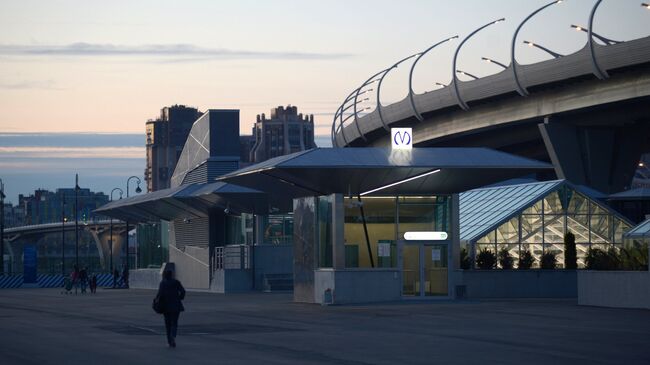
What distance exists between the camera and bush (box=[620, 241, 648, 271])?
122ft

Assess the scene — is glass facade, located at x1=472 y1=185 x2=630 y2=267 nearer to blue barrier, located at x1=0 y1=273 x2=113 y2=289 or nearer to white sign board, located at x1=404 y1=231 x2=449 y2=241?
white sign board, located at x1=404 y1=231 x2=449 y2=241

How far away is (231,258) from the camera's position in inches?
2790

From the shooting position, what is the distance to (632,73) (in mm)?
68125

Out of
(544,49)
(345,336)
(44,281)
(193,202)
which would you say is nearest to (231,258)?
(193,202)

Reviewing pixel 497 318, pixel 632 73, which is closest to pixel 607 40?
pixel 632 73

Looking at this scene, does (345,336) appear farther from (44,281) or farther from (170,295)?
(44,281)

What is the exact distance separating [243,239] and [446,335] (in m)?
46.9

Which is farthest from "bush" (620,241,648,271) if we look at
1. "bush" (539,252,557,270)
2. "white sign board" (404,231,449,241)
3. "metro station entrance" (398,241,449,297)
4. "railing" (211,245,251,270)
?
"railing" (211,245,251,270)

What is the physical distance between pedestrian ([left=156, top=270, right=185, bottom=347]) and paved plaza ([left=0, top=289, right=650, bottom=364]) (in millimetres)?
331

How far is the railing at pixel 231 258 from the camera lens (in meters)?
68.9

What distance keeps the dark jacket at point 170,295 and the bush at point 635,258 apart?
17953mm

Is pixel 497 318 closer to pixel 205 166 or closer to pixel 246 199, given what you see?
pixel 246 199

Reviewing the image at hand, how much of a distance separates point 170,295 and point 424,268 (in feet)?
68.4

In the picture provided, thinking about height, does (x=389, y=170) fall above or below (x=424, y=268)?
above
